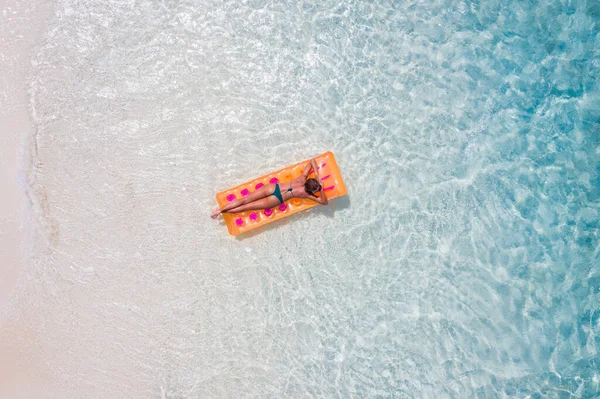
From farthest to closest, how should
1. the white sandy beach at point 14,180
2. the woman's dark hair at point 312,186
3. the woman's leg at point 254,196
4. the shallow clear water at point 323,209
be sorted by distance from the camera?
the shallow clear water at point 323,209 < the white sandy beach at point 14,180 < the woman's leg at point 254,196 < the woman's dark hair at point 312,186

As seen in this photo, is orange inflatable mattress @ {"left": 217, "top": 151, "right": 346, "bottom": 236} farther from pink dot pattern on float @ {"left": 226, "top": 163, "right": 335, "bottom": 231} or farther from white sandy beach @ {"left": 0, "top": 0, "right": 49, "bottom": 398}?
white sandy beach @ {"left": 0, "top": 0, "right": 49, "bottom": 398}

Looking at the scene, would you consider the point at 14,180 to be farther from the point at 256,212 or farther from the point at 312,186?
the point at 312,186

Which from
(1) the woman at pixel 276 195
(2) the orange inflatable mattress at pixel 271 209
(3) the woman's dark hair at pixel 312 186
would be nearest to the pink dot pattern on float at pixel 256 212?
(2) the orange inflatable mattress at pixel 271 209

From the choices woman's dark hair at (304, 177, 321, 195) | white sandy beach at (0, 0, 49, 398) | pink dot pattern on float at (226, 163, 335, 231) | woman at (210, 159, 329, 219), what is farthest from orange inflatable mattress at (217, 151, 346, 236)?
white sandy beach at (0, 0, 49, 398)

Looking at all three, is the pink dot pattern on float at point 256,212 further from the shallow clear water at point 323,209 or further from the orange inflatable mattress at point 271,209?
the shallow clear water at point 323,209

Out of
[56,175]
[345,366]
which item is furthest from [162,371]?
[56,175]

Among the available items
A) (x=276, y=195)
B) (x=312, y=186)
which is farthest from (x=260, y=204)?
(x=312, y=186)

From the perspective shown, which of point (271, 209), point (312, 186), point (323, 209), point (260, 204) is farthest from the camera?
point (323, 209)
